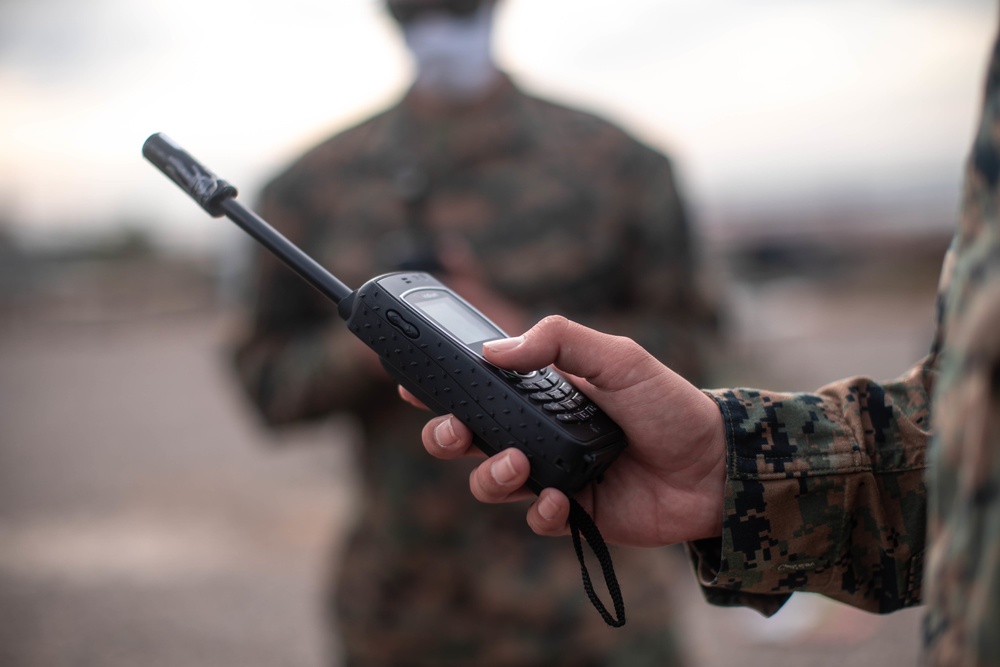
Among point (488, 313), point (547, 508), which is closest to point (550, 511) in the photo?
point (547, 508)

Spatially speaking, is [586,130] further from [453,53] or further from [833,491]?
[833,491]

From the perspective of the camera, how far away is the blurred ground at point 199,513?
14.8ft

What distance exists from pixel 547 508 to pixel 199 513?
5.71 metres

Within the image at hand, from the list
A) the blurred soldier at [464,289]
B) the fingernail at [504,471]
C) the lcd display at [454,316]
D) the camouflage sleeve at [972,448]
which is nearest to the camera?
the camouflage sleeve at [972,448]

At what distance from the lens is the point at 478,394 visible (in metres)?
1.26

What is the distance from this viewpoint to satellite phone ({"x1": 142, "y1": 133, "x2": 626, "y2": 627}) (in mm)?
1231

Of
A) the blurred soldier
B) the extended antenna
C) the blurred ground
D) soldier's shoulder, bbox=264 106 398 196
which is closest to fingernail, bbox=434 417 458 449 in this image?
the extended antenna

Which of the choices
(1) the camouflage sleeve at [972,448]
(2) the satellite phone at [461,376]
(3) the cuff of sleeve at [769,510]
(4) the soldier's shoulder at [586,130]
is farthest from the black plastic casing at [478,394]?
(4) the soldier's shoulder at [586,130]

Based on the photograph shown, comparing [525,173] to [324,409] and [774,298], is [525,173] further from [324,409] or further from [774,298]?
[774,298]

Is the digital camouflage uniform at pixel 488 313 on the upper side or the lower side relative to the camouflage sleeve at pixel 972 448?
lower

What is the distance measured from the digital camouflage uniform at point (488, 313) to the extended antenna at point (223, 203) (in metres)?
0.79

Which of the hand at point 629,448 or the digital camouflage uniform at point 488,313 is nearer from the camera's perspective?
the hand at point 629,448

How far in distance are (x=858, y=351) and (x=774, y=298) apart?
4.73m

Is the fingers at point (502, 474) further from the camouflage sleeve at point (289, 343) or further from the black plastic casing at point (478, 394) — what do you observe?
the camouflage sleeve at point (289, 343)
